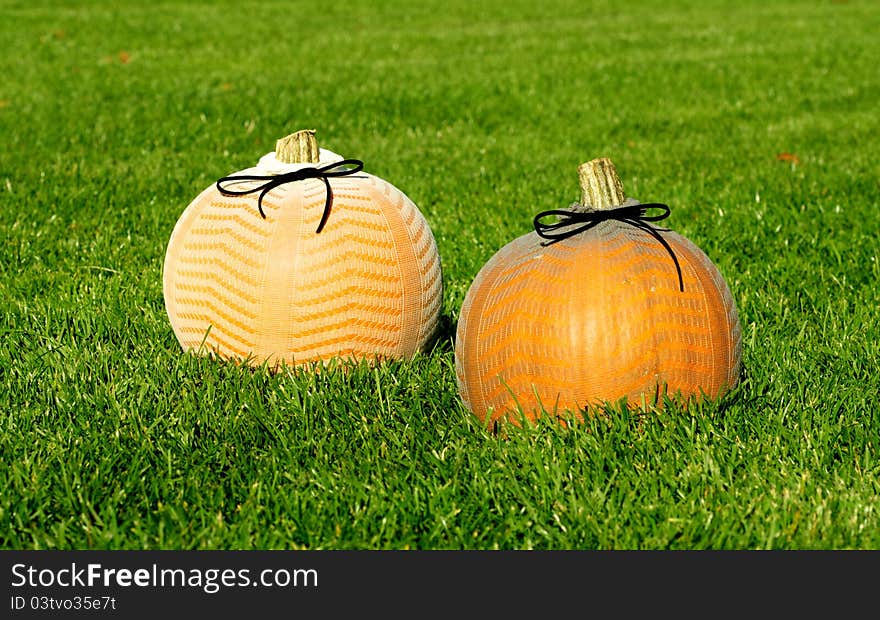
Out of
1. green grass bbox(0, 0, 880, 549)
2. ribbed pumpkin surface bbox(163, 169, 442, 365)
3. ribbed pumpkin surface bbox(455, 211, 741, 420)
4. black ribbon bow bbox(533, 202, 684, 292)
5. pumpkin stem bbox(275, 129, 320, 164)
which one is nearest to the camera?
green grass bbox(0, 0, 880, 549)

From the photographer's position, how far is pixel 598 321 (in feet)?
10.9

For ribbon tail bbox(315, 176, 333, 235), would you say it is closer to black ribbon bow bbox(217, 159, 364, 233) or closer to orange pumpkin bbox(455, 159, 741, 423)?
black ribbon bow bbox(217, 159, 364, 233)

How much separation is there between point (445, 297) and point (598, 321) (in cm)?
181

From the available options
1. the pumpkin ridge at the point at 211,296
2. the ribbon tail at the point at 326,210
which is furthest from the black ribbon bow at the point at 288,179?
the pumpkin ridge at the point at 211,296

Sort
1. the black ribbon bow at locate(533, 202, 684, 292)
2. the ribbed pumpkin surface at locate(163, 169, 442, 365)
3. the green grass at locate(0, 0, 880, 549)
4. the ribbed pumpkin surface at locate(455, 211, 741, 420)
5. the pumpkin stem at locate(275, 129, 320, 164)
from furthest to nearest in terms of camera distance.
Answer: the pumpkin stem at locate(275, 129, 320, 164) → the ribbed pumpkin surface at locate(163, 169, 442, 365) → the black ribbon bow at locate(533, 202, 684, 292) → the ribbed pumpkin surface at locate(455, 211, 741, 420) → the green grass at locate(0, 0, 880, 549)

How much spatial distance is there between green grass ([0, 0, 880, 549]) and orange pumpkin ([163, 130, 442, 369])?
0.15 metres

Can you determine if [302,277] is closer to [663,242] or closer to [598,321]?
[598,321]

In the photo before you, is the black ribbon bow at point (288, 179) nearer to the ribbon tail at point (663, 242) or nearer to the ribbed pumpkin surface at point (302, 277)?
the ribbed pumpkin surface at point (302, 277)

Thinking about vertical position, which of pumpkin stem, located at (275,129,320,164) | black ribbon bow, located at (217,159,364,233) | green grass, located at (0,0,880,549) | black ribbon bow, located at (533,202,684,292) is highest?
pumpkin stem, located at (275,129,320,164)

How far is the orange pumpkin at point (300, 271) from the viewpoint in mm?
3916

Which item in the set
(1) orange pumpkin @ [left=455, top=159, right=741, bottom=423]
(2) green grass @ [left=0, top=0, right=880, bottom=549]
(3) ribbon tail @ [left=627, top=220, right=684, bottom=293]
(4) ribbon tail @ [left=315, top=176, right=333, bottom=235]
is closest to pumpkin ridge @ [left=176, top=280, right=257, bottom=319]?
(2) green grass @ [left=0, top=0, right=880, bottom=549]

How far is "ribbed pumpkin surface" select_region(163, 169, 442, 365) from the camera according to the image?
3.91 m

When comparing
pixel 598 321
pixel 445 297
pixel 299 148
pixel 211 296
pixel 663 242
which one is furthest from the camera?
pixel 445 297

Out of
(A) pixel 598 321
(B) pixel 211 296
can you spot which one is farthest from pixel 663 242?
(B) pixel 211 296
